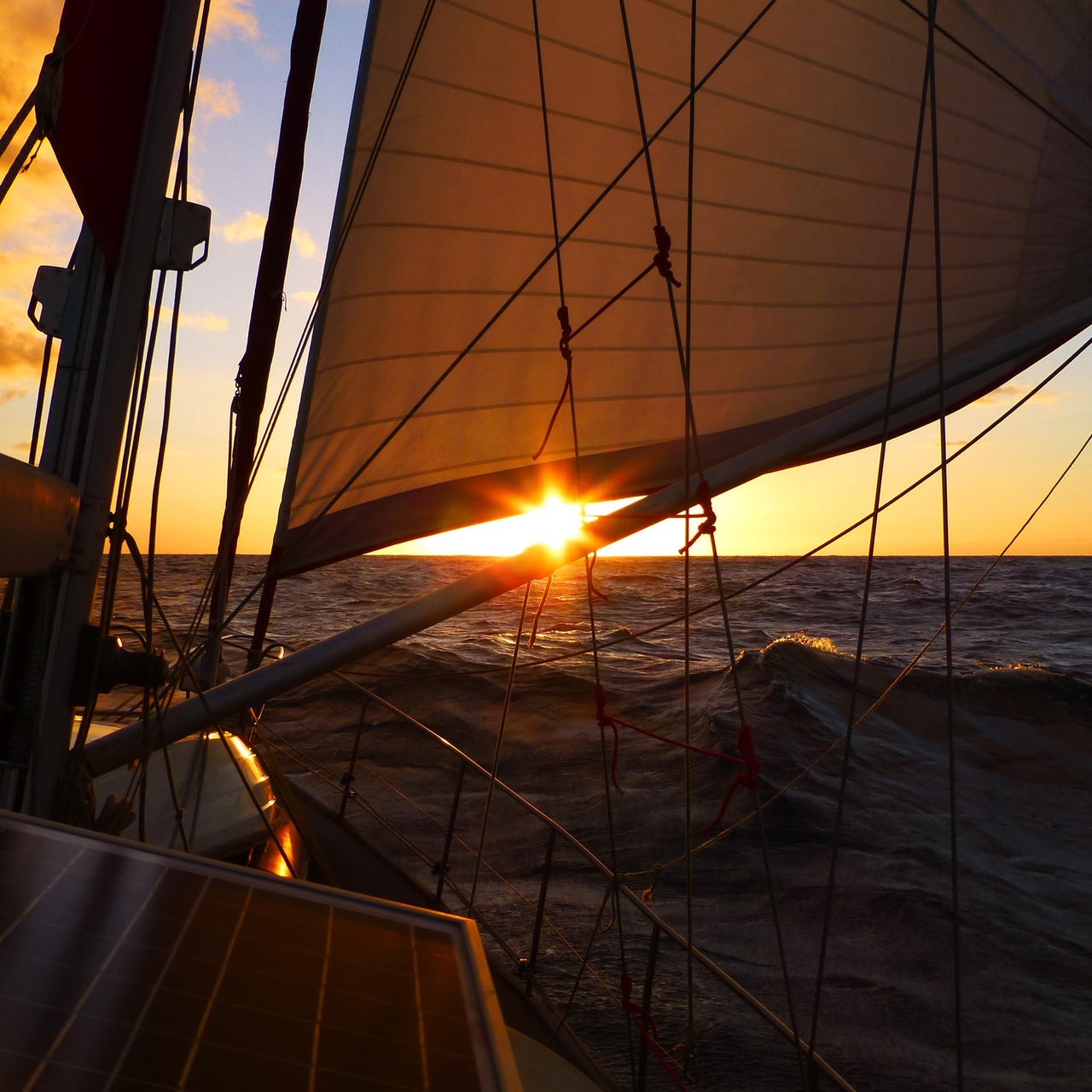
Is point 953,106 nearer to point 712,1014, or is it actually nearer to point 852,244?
point 852,244

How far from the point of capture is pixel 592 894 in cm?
624

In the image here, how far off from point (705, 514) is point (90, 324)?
1.92 meters

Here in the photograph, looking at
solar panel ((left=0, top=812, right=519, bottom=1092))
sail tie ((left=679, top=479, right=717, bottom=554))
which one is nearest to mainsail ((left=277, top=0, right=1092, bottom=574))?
sail tie ((left=679, top=479, right=717, bottom=554))

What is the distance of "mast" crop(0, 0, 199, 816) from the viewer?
8.26 ft

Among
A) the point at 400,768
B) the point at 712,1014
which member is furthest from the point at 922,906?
the point at 400,768

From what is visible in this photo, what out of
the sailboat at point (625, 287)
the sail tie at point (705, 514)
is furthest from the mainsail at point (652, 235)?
the sail tie at point (705, 514)

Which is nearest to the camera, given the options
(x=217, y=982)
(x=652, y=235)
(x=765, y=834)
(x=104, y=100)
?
(x=217, y=982)

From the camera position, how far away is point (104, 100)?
2.54 meters

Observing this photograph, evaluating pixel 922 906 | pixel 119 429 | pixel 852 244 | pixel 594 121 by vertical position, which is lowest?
pixel 922 906

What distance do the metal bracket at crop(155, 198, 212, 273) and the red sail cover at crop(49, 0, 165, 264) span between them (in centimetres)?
14

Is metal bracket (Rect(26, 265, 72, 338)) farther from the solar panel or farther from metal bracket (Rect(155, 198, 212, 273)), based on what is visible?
the solar panel

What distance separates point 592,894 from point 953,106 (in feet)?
15.8

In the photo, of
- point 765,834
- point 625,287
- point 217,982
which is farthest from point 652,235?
point 217,982

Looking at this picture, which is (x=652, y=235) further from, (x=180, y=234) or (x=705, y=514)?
(x=180, y=234)
